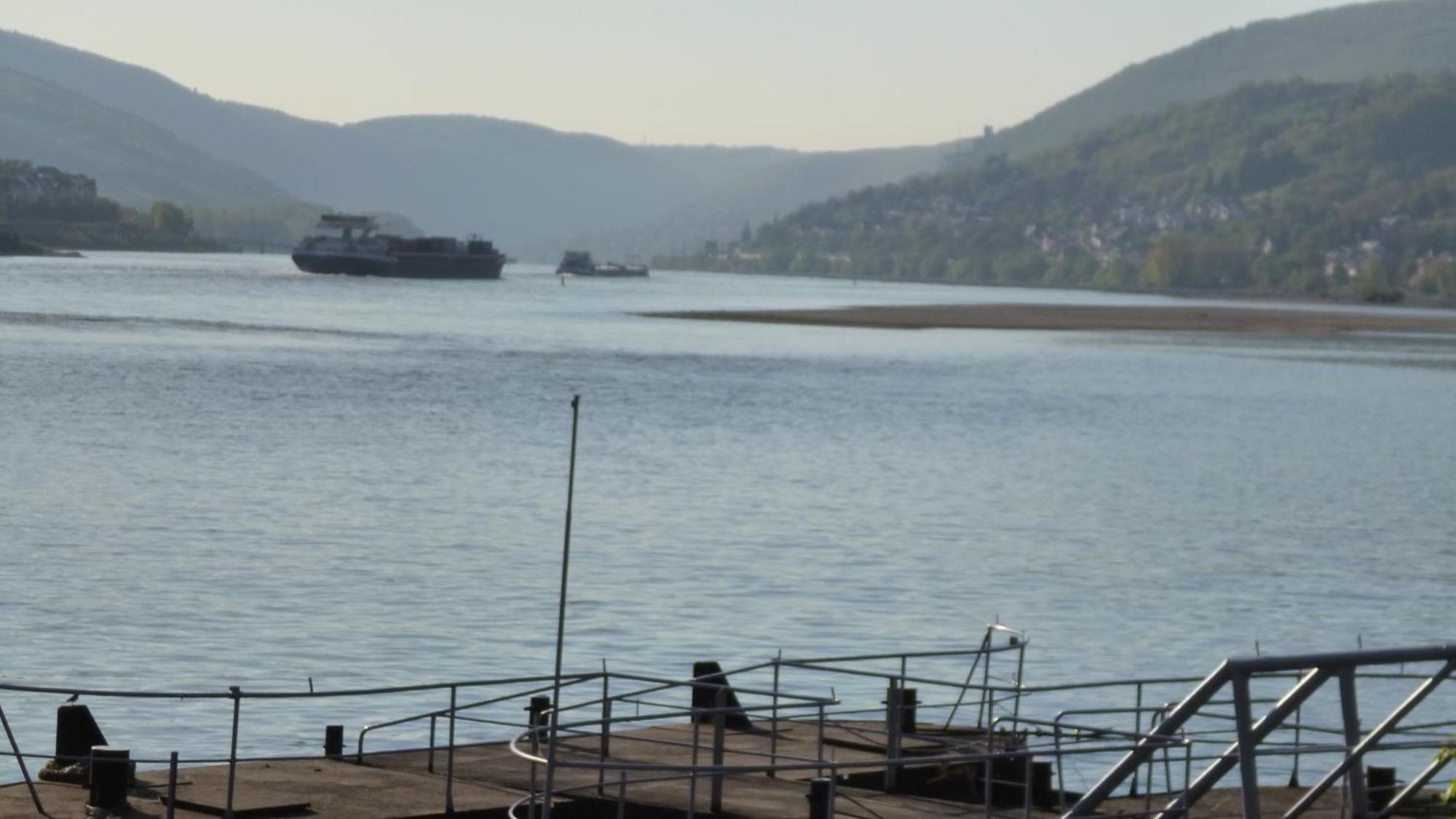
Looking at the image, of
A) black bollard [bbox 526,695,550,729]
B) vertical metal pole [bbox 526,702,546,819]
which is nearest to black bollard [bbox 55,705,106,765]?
vertical metal pole [bbox 526,702,546,819]

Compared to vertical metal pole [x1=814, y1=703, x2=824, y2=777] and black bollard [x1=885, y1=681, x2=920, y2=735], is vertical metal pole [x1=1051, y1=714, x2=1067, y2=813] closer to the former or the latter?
black bollard [x1=885, y1=681, x2=920, y2=735]

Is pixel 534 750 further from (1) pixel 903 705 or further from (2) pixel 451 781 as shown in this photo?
(1) pixel 903 705

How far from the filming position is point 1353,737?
1440 centimetres

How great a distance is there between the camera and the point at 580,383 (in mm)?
109625

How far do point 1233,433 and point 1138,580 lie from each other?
1953 inches

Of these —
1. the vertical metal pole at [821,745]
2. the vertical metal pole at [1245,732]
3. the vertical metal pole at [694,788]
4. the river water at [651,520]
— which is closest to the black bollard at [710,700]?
the vertical metal pole at [821,745]

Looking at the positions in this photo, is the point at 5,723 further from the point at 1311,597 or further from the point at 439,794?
the point at 1311,597

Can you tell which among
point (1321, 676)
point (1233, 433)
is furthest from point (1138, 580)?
point (1233, 433)

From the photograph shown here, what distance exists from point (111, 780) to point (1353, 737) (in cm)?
929

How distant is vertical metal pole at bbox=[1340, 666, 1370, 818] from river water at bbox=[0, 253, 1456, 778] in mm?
15052

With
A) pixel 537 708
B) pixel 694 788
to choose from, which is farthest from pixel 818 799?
pixel 537 708

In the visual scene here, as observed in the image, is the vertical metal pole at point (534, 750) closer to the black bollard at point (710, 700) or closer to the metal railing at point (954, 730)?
the metal railing at point (954, 730)

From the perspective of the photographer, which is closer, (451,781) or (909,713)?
(451,781)

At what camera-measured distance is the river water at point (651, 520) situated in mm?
36281
